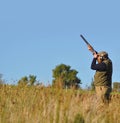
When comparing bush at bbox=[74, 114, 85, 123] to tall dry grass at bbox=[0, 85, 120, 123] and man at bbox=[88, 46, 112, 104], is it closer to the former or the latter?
tall dry grass at bbox=[0, 85, 120, 123]

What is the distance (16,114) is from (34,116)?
11.2 inches

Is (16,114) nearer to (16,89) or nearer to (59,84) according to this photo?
(59,84)

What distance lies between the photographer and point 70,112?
5.79 metres

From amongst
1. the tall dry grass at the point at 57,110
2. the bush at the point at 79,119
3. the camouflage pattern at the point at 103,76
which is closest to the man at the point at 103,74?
the camouflage pattern at the point at 103,76

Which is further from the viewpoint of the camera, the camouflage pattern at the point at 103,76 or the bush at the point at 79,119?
the camouflage pattern at the point at 103,76

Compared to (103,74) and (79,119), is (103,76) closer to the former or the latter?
(103,74)

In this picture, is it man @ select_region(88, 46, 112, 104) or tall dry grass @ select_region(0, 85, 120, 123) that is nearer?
tall dry grass @ select_region(0, 85, 120, 123)

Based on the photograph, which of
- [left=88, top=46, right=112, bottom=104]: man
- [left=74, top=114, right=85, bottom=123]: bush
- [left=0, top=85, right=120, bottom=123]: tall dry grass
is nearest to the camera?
[left=74, top=114, right=85, bottom=123]: bush

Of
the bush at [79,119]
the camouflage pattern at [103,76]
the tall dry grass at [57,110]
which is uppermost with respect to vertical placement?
the camouflage pattern at [103,76]

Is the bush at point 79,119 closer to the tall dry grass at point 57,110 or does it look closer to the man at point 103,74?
the tall dry grass at point 57,110

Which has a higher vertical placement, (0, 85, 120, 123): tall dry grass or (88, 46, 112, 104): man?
(88, 46, 112, 104): man

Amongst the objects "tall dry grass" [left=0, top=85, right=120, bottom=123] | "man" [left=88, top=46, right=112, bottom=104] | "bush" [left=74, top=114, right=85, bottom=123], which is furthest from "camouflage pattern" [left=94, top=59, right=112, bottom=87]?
"bush" [left=74, top=114, right=85, bottom=123]

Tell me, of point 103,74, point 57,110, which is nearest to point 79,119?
point 57,110

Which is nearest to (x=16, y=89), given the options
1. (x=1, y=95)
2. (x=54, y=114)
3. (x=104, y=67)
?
(x=1, y=95)
